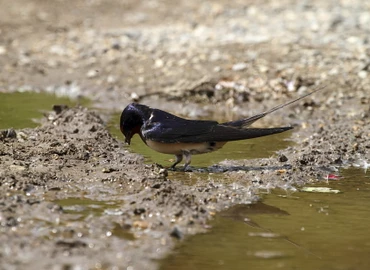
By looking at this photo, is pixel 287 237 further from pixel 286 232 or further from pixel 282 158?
pixel 282 158

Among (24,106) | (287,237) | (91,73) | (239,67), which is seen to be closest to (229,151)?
(287,237)

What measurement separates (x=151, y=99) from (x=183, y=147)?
12.0 feet

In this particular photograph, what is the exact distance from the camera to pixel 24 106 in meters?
9.52

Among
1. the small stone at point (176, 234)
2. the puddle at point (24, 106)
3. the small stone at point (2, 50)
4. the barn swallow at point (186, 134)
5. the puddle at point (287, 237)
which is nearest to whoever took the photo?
the puddle at point (287, 237)

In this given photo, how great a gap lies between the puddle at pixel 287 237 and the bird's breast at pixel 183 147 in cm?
92

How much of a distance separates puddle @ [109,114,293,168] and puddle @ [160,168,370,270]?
1.33 metres

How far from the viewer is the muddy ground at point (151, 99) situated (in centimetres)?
470

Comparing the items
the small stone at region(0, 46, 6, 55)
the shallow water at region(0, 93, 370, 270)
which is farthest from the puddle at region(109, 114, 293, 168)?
the small stone at region(0, 46, 6, 55)

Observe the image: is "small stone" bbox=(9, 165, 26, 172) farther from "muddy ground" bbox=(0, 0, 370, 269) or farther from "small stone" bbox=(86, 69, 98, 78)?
"small stone" bbox=(86, 69, 98, 78)

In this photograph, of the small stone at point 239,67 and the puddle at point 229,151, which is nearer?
the puddle at point 229,151

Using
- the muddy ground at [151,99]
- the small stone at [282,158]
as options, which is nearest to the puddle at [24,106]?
the muddy ground at [151,99]

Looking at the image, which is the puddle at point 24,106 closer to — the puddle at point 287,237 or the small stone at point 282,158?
the small stone at point 282,158

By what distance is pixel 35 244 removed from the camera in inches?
169

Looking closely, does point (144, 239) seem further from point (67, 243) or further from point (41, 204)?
point (41, 204)
